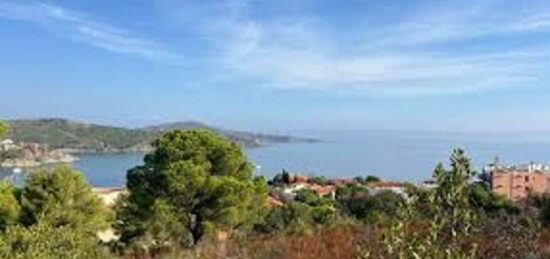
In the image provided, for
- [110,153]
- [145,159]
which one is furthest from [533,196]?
[110,153]

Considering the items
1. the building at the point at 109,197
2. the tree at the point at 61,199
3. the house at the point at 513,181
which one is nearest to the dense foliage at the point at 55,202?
the tree at the point at 61,199

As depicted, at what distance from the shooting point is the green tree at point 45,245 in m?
5.20

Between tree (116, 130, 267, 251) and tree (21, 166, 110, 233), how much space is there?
0.77m

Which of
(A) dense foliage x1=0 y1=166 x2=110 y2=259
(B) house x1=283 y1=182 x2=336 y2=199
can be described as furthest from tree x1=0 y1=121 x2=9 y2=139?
(B) house x1=283 y1=182 x2=336 y2=199

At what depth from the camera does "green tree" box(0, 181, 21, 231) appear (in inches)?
594

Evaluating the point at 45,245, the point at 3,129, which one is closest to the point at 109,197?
the point at 3,129

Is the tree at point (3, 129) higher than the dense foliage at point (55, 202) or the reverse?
higher

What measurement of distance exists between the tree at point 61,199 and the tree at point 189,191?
2.53ft

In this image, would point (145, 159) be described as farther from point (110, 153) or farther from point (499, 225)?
point (110, 153)

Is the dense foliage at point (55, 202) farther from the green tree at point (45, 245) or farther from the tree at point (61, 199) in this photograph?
the green tree at point (45, 245)

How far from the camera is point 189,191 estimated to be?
16891 millimetres

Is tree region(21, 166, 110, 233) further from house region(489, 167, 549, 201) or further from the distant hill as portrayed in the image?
the distant hill

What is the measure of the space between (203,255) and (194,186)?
9930 mm

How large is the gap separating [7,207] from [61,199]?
4.87 feet
